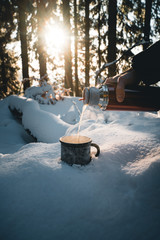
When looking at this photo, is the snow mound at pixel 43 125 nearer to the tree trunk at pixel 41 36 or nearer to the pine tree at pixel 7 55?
the tree trunk at pixel 41 36

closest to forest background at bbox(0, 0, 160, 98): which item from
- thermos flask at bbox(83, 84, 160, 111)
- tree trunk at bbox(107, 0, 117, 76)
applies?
tree trunk at bbox(107, 0, 117, 76)

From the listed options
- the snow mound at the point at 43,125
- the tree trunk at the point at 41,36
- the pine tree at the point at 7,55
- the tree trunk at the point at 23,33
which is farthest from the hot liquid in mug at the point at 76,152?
the pine tree at the point at 7,55

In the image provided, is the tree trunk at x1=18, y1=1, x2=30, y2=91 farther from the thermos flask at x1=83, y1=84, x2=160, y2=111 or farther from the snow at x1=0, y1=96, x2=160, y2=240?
the thermos flask at x1=83, y1=84, x2=160, y2=111

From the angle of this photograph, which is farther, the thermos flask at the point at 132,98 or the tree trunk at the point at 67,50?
the tree trunk at the point at 67,50

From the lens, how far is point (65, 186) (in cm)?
164

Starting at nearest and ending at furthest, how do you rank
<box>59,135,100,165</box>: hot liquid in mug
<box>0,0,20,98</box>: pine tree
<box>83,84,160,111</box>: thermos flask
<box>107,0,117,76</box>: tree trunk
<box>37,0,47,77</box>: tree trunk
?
<box>83,84,160,111</box>: thermos flask → <box>59,135,100,165</box>: hot liquid in mug → <box>107,0,117,76</box>: tree trunk → <box>37,0,47,77</box>: tree trunk → <box>0,0,20,98</box>: pine tree

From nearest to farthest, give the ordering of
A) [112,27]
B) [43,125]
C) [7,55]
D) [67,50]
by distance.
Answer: [43,125] < [112,27] < [67,50] < [7,55]

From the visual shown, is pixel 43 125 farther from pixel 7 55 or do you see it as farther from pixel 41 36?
pixel 7 55

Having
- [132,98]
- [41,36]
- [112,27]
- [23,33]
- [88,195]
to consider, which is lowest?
[88,195]

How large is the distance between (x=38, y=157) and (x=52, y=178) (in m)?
0.59

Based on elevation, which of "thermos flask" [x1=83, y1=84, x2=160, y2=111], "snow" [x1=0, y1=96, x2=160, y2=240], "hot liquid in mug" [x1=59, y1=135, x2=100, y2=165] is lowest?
"snow" [x1=0, y1=96, x2=160, y2=240]

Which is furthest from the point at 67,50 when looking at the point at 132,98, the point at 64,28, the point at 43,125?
the point at 132,98

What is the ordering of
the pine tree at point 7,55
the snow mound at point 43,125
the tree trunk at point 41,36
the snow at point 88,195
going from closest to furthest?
the snow at point 88,195, the snow mound at point 43,125, the tree trunk at point 41,36, the pine tree at point 7,55

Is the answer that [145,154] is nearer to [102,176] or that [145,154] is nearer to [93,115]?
[102,176]
